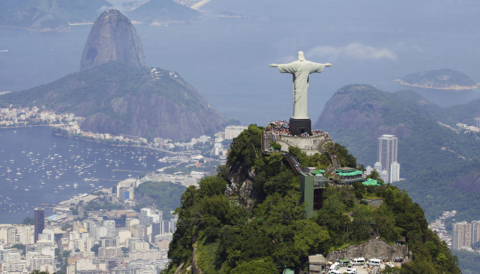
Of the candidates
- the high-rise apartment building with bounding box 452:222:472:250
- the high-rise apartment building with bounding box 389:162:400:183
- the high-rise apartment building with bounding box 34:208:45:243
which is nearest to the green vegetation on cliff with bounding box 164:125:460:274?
the high-rise apartment building with bounding box 452:222:472:250

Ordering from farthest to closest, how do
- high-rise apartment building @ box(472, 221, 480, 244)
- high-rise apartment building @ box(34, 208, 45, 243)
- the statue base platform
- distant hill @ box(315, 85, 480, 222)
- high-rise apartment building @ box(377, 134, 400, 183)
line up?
1. high-rise apartment building @ box(377, 134, 400, 183)
2. distant hill @ box(315, 85, 480, 222)
3. high-rise apartment building @ box(34, 208, 45, 243)
4. high-rise apartment building @ box(472, 221, 480, 244)
5. the statue base platform

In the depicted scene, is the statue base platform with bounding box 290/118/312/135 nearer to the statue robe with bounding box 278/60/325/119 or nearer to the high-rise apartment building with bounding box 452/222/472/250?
the statue robe with bounding box 278/60/325/119

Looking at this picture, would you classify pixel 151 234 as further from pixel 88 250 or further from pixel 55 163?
pixel 55 163

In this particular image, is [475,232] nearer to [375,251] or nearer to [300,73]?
[300,73]

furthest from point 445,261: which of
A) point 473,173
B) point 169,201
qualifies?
point 169,201

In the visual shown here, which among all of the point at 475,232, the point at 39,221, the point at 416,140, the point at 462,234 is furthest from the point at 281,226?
the point at 416,140
